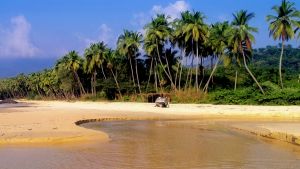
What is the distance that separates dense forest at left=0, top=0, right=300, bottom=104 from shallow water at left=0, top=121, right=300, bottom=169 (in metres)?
41.9

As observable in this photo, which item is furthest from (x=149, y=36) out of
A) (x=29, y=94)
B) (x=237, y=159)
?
(x=29, y=94)

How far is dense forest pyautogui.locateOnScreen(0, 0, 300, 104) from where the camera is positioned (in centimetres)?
6694

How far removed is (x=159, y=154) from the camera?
16.6 metres

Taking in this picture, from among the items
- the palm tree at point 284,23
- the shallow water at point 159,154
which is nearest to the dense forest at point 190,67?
the palm tree at point 284,23

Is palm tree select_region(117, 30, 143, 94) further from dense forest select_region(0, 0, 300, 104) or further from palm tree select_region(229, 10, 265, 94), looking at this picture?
palm tree select_region(229, 10, 265, 94)

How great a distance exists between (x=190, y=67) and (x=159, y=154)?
74.7 metres

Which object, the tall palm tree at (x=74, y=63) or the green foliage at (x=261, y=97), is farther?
the tall palm tree at (x=74, y=63)

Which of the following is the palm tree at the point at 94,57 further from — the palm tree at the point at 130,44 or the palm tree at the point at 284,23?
the palm tree at the point at 284,23

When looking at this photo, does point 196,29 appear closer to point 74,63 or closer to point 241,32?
point 241,32

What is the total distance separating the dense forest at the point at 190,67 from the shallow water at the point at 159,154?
4194cm

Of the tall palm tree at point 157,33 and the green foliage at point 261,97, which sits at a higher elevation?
the tall palm tree at point 157,33

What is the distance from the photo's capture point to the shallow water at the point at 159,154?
14234 millimetres

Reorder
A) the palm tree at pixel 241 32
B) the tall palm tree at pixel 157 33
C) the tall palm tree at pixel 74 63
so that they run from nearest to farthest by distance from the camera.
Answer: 1. the palm tree at pixel 241 32
2. the tall palm tree at pixel 157 33
3. the tall palm tree at pixel 74 63

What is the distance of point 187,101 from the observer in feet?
238
